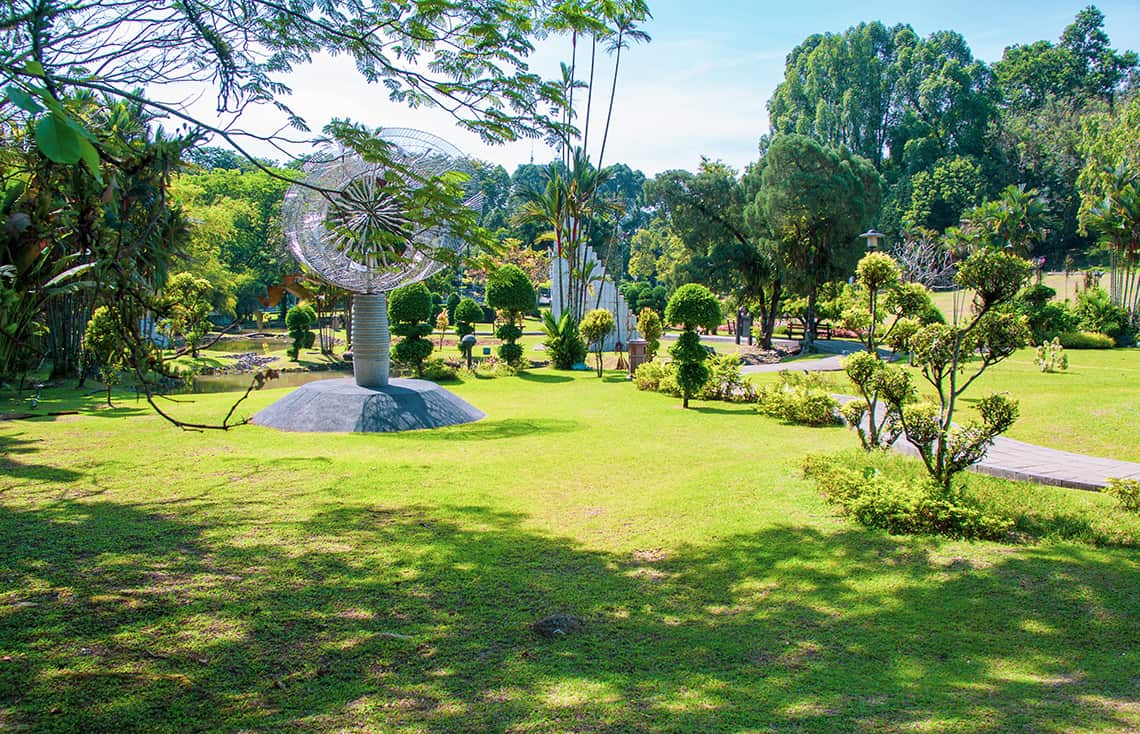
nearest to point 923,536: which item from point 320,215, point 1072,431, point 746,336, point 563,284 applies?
point 1072,431

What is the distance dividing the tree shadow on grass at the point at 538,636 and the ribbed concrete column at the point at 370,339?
6.48 metres

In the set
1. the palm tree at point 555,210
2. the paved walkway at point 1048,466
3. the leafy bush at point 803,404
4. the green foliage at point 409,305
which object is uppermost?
the palm tree at point 555,210

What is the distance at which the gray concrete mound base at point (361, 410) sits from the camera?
11.6 m

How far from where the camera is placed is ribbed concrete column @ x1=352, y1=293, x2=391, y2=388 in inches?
492

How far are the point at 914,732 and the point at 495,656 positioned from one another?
1.90 meters

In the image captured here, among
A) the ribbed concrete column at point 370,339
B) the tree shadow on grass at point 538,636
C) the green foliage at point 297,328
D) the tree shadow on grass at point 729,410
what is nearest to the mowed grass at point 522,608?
the tree shadow on grass at point 538,636

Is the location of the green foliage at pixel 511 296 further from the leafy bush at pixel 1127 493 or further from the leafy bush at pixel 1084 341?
the leafy bush at pixel 1127 493

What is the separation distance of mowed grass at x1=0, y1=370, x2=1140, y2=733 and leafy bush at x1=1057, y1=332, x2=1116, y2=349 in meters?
21.7

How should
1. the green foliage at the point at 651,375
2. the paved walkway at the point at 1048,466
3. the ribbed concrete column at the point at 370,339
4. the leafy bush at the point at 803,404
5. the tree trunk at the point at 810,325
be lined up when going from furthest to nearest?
the tree trunk at the point at 810,325 → the green foliage at the point at 651,375 → the ribbed concrete column at the point at 370,339 → the leafy bush at the point at 803,404 → the paved walkway at the point at 1048,466

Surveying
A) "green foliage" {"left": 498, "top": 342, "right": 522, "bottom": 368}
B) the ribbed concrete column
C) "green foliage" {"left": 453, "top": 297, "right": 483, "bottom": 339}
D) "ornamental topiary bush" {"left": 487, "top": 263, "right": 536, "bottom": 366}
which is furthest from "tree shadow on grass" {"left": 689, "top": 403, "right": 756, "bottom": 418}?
"green foliage" {"left": 453, "top": 297, "right": 483, "bottom": 339}

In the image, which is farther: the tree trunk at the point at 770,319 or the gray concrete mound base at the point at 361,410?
the tree trunk at the point at 770,319

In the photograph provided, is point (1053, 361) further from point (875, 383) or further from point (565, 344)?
point (875, 383)

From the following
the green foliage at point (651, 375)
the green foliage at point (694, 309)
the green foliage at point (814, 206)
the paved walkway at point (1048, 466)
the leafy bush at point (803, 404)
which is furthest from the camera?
the green foliage at point (814, 206)

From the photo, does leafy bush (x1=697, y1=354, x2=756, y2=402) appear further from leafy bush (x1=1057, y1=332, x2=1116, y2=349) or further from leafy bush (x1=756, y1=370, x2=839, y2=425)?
leafy bush (x1=1057, y1=332, x2=1116, y2=349)
